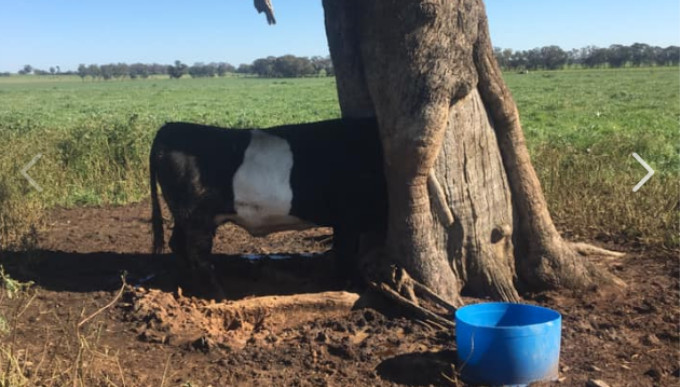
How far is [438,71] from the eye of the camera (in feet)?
15.4

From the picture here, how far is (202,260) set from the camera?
17.8 feet

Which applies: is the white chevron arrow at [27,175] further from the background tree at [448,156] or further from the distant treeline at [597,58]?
the distant treeline at [597,58]

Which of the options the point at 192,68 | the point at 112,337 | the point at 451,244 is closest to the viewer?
the point at 112,337

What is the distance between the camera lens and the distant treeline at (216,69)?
11044cm

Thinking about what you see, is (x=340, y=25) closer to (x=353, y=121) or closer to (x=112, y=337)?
(x=353, y=121)

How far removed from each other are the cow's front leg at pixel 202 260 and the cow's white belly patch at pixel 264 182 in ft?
0.92

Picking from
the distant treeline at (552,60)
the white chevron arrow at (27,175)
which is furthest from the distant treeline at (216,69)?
the white chevron arrow at (27,175)

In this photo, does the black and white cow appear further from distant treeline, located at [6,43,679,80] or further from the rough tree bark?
distant treeline, located at [6,43,679,80]

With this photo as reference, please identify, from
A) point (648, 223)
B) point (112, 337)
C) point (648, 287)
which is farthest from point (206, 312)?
point (648, 223)

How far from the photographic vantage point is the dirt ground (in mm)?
3809

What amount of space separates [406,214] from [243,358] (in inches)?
59.4

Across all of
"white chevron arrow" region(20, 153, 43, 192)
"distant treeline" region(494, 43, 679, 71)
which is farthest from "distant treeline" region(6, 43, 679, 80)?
"white chevron arrow" region(20, 153, 43, 192)

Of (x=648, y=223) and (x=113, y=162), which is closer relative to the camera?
(x=648, y=223)

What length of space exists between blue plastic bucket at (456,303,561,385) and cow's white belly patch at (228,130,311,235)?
1994 millimetres
